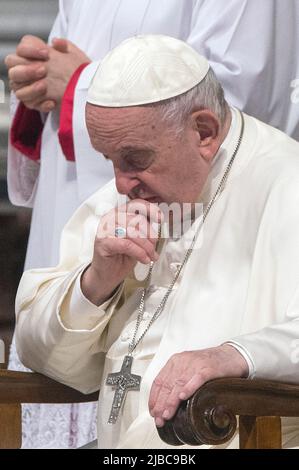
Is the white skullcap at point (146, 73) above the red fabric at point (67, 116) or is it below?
above

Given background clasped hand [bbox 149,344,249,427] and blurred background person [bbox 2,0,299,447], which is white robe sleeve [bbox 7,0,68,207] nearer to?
blurred background person [bbox 2,0,299,447]

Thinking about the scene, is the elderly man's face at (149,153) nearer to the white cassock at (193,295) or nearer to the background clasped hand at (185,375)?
the white cassock at (193,295)

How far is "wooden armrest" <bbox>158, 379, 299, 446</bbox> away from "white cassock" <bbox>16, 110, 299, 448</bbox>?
0.44 feet

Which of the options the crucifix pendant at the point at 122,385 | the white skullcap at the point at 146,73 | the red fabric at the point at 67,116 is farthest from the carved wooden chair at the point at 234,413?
the red fabric at the point at 67,116

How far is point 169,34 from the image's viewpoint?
420 centimetres

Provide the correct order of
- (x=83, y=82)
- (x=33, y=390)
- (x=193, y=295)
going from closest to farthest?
1. (x=193, y=295)
2. (x=33, y=390)
3. (x=83, y=82)

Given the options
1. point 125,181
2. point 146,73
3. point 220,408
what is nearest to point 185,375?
point 220,408

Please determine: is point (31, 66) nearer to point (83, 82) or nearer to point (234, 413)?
point (83, 82)

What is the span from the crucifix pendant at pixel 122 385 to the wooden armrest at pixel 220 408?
0.53m

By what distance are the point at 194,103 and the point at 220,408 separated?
0.89m

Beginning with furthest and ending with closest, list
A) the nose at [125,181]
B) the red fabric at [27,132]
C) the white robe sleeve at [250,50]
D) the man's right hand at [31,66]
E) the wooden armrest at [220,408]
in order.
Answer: the red fabric at [27,132], the man's right hand at [31,66], the white robe sleeve at [250,50], the nose at [125,181], the wooden armrest at [220,408]

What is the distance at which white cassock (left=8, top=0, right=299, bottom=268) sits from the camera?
4035 millimetres

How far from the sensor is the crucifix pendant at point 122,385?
3.36 m
